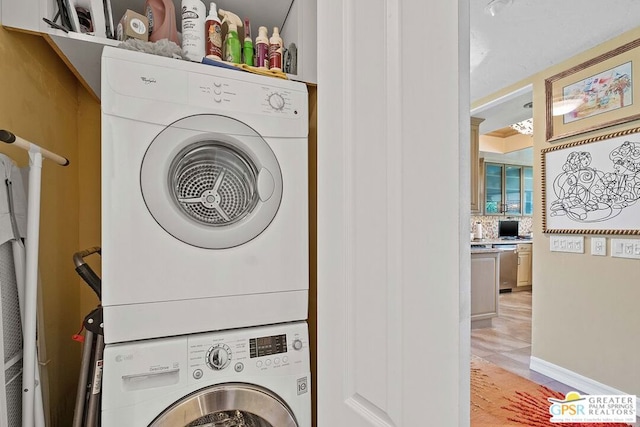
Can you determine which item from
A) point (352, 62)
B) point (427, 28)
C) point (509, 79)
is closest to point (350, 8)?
point (352, 62)

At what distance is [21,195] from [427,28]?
1266 millimetres

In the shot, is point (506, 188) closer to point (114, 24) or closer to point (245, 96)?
point (245, 96)

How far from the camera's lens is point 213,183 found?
1189mm

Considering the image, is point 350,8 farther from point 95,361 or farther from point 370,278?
point 95,361

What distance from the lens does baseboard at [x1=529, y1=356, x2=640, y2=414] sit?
2.09 metres

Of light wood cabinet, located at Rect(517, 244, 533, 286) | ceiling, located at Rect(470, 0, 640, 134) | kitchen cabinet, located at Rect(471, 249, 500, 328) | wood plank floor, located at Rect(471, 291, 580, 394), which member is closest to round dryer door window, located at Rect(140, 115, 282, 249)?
ceiling, located at Rect(470, 0, 640, 134)

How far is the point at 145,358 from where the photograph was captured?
1030 millimetres

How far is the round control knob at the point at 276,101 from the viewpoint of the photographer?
1.26 metres

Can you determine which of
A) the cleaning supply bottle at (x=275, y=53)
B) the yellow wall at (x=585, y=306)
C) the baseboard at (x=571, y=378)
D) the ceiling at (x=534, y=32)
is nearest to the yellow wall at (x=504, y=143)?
the ceiling at (x=534, y=32)

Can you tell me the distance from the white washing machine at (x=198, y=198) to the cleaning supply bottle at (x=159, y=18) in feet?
0.99

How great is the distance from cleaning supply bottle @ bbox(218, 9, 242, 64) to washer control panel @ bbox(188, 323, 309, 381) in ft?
3.59

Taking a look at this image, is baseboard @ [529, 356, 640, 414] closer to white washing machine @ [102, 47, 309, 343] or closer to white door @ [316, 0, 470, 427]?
white washing machine @ [102, 47, 309, 343]

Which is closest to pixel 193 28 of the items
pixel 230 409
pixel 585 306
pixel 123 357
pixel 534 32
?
pixel 123 357

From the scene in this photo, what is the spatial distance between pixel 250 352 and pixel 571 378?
237 cm
